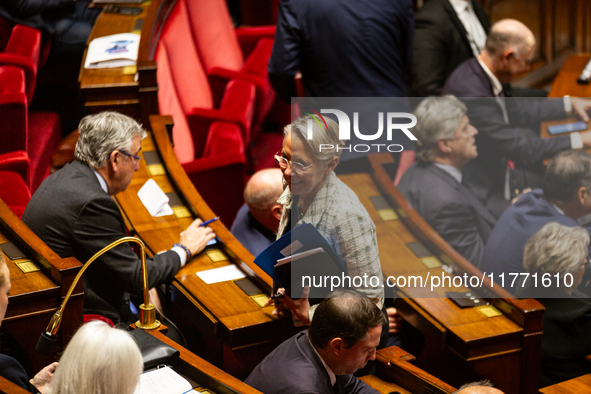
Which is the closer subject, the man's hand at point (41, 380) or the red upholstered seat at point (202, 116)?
the man's hand at point (41, 380)

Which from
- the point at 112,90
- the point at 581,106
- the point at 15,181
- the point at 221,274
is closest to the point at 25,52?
the point at 112,90

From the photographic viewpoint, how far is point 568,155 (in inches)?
78.9

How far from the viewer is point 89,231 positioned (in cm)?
147

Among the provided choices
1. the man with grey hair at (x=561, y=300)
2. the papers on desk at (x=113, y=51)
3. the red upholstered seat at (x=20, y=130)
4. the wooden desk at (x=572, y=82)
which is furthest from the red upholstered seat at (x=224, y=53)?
the man with grey hair at (x=561, y=300)

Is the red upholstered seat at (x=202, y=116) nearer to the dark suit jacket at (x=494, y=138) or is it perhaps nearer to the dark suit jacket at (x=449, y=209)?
the dark suit jacket at (x=449, y=209)

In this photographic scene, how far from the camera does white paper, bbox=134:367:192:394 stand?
119cm

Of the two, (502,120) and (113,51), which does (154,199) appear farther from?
(502,120)

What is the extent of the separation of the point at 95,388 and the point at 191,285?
627 mm

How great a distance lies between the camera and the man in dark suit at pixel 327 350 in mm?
1256

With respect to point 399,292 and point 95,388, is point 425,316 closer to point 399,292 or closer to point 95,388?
point 399,292

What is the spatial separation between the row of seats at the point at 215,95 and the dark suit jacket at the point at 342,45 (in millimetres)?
370

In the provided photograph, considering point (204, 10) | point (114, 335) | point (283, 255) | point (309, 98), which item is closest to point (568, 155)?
point (309, 98)

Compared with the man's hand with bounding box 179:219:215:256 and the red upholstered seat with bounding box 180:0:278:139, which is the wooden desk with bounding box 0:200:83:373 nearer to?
the man's hand with bounding box 179:219:215:256

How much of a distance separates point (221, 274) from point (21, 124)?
899 mm
